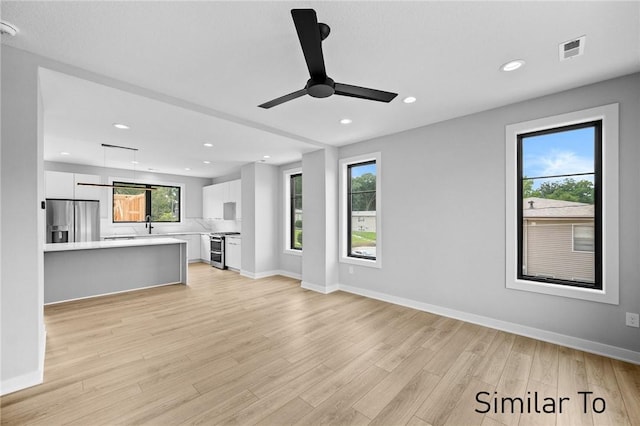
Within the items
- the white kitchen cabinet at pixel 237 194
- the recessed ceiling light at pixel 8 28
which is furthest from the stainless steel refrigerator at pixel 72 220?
the recessed ceiling light at pixel 8 28

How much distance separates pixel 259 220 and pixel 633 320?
215 inches

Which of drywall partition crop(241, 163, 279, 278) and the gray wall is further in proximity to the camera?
the gray wall

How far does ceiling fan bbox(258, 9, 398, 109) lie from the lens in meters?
1.34

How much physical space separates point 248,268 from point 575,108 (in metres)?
5.73

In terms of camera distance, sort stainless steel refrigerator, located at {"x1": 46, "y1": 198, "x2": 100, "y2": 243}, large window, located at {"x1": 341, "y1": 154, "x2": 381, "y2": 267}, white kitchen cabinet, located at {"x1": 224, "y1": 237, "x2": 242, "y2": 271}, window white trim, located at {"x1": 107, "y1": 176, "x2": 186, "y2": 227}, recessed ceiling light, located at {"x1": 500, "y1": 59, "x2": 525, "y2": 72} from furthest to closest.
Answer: window white trim, located at {"x1": 107, "y1": 176, "x2": 186, "y2": 227} < white kitchen cabinet, located at {"x1": 224, "y1": 237, "x2": 242, "y2": 271} < stainless steel refrigerator, located at {"x1": 46, "y1": 198, "x2": 100, "y2": 243} < large window, located at {"x1": 341, "y1": 154, "x2": 381, "y2": 267} < recessed ceiling light, located at {"x1": 500, "y1": 59, "x2": 525, "y2": 72}

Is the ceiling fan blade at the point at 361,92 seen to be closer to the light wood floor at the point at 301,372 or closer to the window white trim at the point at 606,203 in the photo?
the window white trim at the point at 606,203

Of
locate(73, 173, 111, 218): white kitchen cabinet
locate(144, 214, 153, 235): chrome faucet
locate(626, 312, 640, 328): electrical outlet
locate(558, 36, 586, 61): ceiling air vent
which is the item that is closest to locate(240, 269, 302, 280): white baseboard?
locate(144, 214, 153, 235): chrome faucet

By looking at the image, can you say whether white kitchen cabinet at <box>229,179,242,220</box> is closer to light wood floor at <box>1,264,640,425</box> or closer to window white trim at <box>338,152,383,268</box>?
window white trim at <box>338,152,383,268</box>

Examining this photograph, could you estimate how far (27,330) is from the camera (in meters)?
2.07

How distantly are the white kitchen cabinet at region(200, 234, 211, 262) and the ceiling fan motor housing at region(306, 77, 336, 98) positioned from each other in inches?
254

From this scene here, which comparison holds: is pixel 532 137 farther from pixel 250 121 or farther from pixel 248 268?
pixel 248 268

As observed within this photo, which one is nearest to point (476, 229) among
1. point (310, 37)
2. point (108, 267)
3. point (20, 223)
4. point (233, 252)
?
point (310, 37)

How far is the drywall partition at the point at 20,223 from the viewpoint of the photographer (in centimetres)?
199

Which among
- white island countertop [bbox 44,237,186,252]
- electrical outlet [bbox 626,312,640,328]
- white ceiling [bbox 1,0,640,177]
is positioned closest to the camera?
white ceiling [bbox 1,0,640,177]
